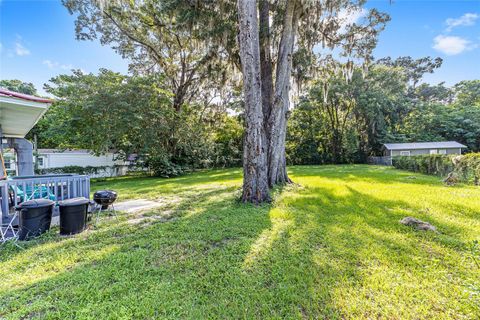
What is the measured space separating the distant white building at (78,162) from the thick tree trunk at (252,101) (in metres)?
13.2

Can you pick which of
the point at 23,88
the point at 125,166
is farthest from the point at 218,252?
the point at 23,88

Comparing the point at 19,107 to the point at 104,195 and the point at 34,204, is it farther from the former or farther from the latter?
the point at 104,195

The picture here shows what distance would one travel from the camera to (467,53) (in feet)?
47.4

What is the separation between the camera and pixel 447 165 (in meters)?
10.5

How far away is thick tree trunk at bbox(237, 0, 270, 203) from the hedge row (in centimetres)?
842

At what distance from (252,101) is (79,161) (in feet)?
58.8

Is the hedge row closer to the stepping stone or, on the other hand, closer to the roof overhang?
the stepping stone

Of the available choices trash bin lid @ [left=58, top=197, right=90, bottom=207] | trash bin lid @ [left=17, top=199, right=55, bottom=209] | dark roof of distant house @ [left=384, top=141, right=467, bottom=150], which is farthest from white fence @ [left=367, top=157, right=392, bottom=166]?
trash bin lid @ [left=17, top=199, right=55, bottom=209]

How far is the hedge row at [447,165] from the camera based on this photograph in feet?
26.6

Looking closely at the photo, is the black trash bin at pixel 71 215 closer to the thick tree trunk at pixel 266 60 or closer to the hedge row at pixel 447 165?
the thick tree trunk at pixel 266 60

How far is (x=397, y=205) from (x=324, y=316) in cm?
492

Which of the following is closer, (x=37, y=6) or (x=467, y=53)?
(x=37, y=6)

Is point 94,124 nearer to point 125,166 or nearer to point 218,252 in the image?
point 125,166

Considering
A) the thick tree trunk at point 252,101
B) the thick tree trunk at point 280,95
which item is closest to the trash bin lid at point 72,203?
the thick tree trunk at point 252,101
